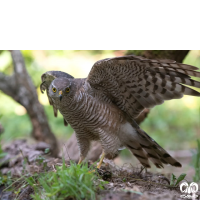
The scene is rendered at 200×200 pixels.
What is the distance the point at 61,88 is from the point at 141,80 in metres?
1.20

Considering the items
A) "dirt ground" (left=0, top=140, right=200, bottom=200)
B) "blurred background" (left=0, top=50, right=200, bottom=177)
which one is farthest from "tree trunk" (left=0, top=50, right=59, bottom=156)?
"blurred background" (left=0, top=50, right=200, bottom=177)

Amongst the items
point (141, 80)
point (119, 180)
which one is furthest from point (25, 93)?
point (119, 180)

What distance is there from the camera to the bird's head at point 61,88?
3.96m

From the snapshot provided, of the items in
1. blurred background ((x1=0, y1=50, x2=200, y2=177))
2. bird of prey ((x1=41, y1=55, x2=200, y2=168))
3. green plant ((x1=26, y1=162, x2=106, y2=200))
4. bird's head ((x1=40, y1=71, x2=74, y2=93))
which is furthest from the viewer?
blurred background ((x1=0, y1=50, x2=200, y2=177))

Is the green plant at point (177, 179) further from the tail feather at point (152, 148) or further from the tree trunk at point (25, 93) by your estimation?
the tree trunk at point (25, 93)

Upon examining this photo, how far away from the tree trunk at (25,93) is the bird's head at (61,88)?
238cm

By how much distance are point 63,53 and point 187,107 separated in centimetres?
552

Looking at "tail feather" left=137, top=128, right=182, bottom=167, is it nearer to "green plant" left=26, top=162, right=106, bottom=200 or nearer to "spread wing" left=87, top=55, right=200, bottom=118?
"spread wing" left=87, top=55, right=200, bottom=118

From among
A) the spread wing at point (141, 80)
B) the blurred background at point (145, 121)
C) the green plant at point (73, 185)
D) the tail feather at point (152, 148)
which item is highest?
the spread wing at point (141, 80)

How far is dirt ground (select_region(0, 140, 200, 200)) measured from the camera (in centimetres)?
264

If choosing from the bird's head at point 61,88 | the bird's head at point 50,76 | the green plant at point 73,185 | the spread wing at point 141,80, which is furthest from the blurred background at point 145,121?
the green plant at point 73,185

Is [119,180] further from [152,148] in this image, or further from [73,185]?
[152,148]

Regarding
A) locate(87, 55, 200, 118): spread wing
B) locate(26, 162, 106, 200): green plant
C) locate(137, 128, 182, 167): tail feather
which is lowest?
locate(137, 128, 182, 167): tail feather
